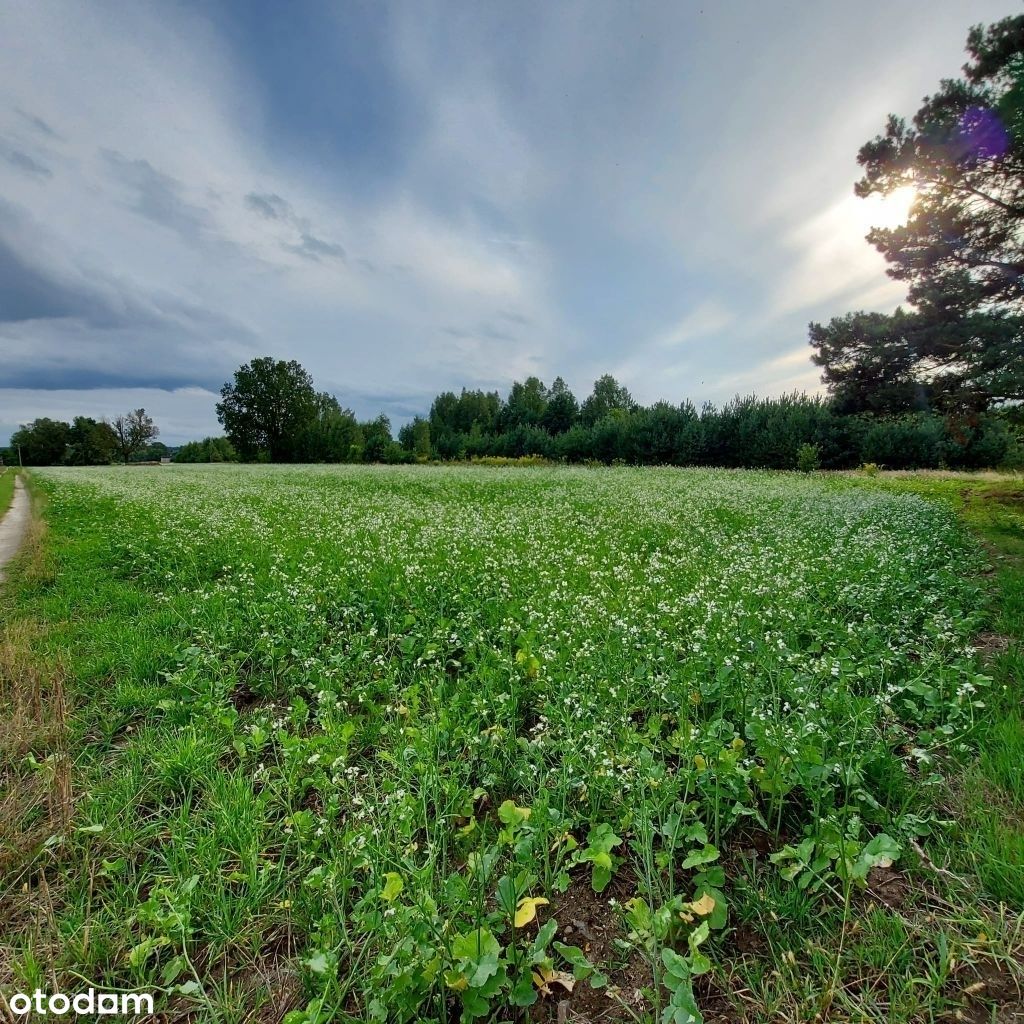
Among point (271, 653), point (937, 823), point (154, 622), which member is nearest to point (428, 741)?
point (271, 653)

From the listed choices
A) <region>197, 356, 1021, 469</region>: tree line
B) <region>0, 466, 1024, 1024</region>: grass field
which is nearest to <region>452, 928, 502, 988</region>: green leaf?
<region>0, 466, 1024, 1024</region>: grass field

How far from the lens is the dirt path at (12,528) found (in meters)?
9.26

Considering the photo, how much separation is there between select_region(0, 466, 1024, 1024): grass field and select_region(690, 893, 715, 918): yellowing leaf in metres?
0.01

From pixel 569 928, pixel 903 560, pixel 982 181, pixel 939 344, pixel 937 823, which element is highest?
pixel 982 181

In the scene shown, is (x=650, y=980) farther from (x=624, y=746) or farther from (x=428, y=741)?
(x=428, y=741)

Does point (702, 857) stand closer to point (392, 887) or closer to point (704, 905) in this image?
point (704, 905)

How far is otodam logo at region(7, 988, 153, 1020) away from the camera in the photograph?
1874mm

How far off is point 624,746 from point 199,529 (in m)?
10.4

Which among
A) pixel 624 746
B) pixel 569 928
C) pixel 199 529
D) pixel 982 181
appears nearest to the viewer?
pixel 569 928

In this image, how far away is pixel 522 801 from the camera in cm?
290

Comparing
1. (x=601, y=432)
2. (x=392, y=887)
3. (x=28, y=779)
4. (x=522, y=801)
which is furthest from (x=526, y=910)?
(x=601, y=432)

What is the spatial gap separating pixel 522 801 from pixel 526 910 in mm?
777

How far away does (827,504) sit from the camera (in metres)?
14.0

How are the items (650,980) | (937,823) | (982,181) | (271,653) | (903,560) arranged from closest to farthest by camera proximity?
(650,980) < (937,823) < (271,653) < (903,560) < (982,181)
